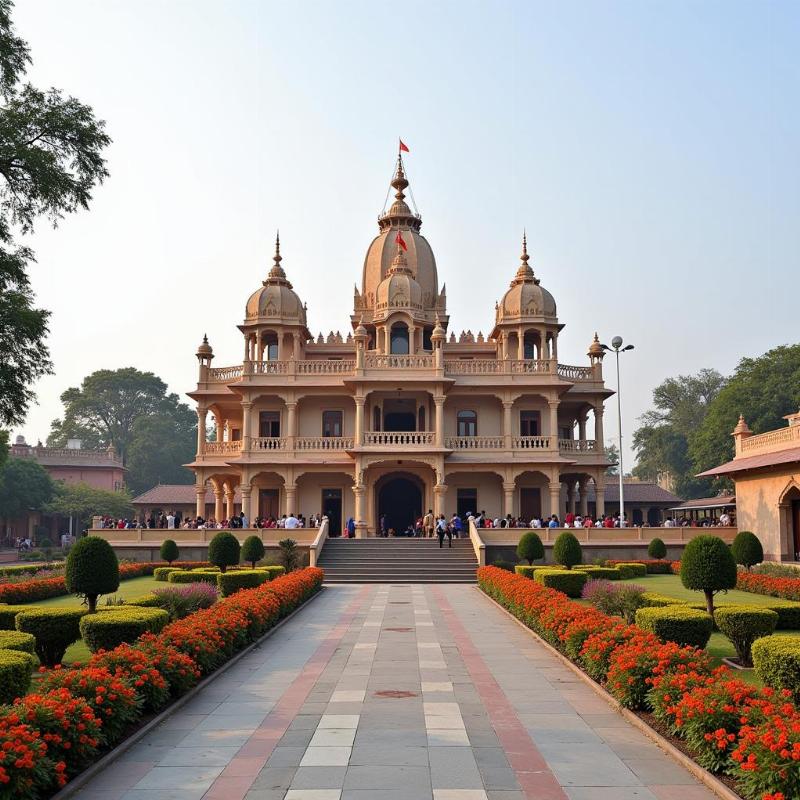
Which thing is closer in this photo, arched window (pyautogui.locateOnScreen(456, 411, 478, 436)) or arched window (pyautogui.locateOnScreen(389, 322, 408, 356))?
arched window (pyautogui.locateOnScreen(456, 411, 478, 436))

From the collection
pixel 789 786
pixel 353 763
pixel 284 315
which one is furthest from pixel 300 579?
pixel 284 315

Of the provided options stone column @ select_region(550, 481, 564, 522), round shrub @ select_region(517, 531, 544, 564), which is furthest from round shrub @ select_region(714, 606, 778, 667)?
stone column @ select_region(550, 481, 564, 522)

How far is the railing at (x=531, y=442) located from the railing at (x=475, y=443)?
775mm

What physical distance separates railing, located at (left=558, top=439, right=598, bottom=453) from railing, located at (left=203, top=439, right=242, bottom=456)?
16473 mm

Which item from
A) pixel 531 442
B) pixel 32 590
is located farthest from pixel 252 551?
pixel 531 442

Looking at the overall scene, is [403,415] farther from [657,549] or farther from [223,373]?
[657,549]

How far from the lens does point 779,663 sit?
379 inches

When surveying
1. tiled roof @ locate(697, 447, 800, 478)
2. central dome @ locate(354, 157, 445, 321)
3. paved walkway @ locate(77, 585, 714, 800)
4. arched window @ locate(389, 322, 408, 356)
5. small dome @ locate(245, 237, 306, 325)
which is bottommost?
paved walkway @ locate(77, 585, 714, 800)

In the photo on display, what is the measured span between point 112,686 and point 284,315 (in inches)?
1461

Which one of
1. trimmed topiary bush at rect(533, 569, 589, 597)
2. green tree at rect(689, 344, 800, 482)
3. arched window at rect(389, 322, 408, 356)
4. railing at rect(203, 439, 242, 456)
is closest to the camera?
trimmed topiary bush at rect(533, 569, 589, 597)

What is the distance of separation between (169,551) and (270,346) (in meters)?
14.9

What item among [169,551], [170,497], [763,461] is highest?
[763,461]

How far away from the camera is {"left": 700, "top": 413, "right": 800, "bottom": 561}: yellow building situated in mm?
29859

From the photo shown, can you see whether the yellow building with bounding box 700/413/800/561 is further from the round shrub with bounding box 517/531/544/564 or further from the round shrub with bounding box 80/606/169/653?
the round shrub with bounding box 80/606/169/653
